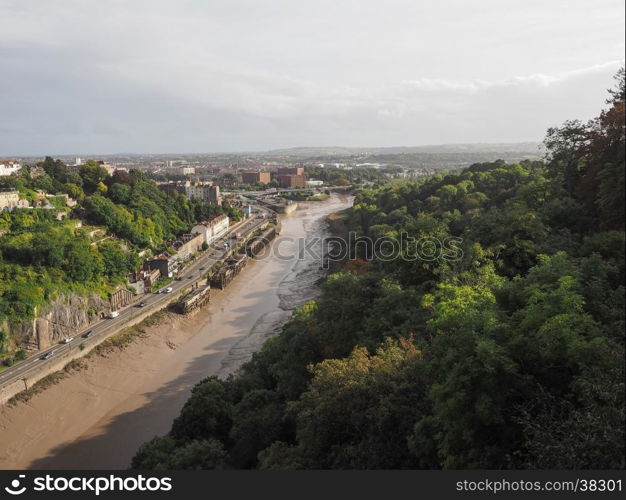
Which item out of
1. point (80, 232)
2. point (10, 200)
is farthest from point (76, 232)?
point (10, 200)

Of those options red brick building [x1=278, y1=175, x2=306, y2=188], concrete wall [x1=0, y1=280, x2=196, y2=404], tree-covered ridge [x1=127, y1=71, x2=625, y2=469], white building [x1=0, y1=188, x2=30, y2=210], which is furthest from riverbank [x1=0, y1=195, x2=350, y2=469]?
red brick building [x1=278, y1=175, x2=306, y2=188]

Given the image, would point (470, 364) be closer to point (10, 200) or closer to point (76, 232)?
point (76, 232)

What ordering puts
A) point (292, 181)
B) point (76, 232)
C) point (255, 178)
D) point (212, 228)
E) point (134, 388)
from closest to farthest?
point (134, 388) → point (76, 232) → point (212, 228) → point (292, 181) → point (255, 178)

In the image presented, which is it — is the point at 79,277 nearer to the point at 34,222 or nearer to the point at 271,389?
the point at 34,222

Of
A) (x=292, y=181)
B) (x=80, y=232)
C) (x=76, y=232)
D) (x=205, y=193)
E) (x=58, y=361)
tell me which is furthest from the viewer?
(x=292, y=181)

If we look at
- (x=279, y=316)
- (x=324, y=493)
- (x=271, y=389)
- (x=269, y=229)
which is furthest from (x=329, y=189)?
(x=324, y=493)

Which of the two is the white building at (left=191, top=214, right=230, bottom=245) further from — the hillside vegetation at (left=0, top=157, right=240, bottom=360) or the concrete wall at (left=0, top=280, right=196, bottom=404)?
the concrete wall at (left=0, top=280, right=196, bottom=404)

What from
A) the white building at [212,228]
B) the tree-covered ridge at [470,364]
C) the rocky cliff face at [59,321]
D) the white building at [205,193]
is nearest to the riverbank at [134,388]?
the rocky cliff face at [59,321]
